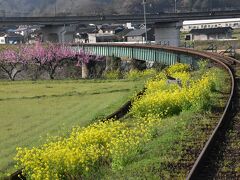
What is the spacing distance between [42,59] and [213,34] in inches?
2430

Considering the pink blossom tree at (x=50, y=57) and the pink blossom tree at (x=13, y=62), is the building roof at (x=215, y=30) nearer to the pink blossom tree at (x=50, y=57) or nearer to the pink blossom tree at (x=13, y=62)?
the pink blossom tree at (x=50, y=57)

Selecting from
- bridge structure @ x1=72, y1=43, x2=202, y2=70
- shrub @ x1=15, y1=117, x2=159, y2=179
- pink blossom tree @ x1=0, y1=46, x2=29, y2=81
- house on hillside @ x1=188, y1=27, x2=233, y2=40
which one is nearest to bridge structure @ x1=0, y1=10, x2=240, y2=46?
house on hillside @ x1=188, y1=27, x2=233, y2=40

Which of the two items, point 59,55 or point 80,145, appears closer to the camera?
point 80,145

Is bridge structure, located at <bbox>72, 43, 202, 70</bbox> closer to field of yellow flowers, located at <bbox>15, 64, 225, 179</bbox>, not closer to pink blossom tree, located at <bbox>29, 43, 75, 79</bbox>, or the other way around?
pink blossom tree, located at <bbox>29, 43, 75, 79</bbox>

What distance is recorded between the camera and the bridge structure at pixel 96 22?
94.9 metres

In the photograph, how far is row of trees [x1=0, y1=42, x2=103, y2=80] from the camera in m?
64.3

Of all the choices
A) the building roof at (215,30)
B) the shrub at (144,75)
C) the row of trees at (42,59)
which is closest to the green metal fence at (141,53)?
the row of trees at (42,59)

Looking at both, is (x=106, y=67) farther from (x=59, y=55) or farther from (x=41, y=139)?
(x=41, y=139)

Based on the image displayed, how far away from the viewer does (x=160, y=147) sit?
11203 mm

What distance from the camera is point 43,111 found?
25.5 meters

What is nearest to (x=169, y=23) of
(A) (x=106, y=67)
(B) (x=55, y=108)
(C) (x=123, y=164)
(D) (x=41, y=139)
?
(A) (x=106, y=67)

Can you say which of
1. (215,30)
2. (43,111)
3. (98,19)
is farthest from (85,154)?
(215,30)

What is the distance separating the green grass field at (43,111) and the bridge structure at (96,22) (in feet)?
189

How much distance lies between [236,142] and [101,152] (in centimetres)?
317
